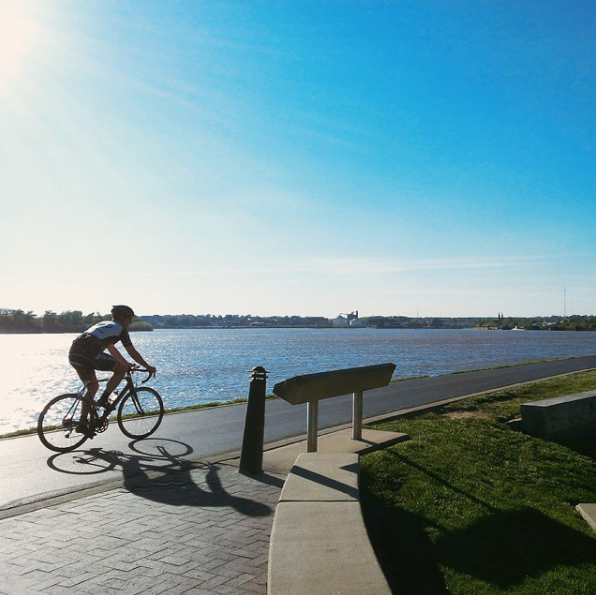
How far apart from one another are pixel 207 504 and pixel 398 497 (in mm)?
1865

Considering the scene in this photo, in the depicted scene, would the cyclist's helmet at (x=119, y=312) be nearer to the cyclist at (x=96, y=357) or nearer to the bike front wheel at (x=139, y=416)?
the cyclist at (x=96, y=357)

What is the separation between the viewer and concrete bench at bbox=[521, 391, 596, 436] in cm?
1002

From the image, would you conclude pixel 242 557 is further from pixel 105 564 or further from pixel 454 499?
pixel 454 499

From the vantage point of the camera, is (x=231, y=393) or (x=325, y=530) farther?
(x=231, y=393)

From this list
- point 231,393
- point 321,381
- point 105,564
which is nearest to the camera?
point 105,564

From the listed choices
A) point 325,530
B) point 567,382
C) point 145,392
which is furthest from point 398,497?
point 567,382

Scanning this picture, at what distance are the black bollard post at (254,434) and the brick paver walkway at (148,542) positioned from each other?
0.39 m

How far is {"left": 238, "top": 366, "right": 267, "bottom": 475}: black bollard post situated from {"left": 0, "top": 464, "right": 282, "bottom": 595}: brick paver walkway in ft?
1.29

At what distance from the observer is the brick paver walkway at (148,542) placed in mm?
3920

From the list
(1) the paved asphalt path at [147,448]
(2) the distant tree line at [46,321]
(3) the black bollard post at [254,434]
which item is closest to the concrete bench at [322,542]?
(3) the black bollard post at [254,434]

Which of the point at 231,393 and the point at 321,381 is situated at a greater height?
the point at 321,381

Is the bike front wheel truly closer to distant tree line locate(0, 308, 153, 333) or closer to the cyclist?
the cyclist

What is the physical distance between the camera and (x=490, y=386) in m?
17.9

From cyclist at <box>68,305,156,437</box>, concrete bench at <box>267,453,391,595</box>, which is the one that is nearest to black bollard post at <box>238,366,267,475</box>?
concrete bench at <box>267,453,391,595</box>
